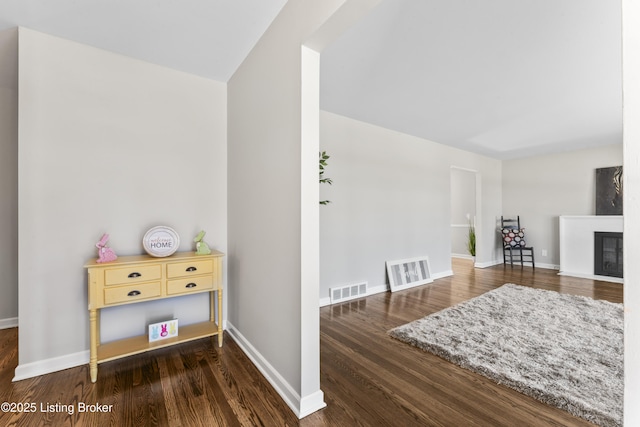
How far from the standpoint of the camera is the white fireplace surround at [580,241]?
4898 mm

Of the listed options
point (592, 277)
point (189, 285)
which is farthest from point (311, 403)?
point (592, 277)

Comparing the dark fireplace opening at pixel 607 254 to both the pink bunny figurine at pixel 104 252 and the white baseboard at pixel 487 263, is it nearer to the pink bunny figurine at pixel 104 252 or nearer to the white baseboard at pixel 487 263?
the white baseboard at pixel 487 263

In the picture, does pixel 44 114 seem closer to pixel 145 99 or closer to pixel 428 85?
pixel 145 99

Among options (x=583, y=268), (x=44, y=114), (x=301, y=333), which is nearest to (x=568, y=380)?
(x=301, y=333)

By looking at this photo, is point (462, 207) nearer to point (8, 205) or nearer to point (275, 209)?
point (275, 209)

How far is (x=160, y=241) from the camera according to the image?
7.27 feet

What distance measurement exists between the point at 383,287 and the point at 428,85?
2721mm

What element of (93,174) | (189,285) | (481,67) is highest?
(481,67)

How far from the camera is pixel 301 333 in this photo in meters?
1.60

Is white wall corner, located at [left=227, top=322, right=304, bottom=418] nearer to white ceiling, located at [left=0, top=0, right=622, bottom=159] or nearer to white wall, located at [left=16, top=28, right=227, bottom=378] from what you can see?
white wall, located at [left=16, top=28, right=227, bottom=378]

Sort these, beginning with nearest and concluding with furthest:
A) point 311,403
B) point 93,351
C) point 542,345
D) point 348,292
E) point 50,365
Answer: point 311,403 → point 93,351 → point 50,365 → point 542,345 → point 348,292

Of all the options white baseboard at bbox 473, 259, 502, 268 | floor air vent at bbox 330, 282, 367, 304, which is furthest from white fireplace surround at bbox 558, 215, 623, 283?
floor air vent at bbox 330, 282, 367, 304

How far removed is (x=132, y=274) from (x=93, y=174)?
2.89 ft

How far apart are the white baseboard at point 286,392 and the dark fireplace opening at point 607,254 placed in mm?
6019
